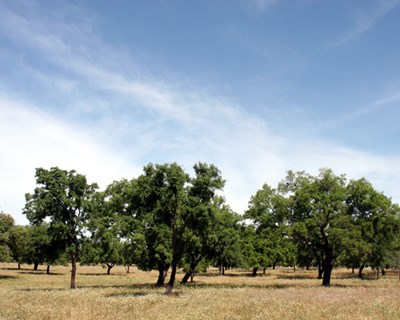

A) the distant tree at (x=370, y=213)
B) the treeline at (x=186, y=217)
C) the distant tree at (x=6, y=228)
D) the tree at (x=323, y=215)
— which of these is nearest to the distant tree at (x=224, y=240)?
the treeline at (x=186, y=217)

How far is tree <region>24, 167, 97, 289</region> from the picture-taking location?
36844 millimetres

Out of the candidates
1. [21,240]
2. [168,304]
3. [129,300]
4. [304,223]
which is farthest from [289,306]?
[21,240]

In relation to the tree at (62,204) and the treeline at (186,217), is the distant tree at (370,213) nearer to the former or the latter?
the treeline at (186,217)

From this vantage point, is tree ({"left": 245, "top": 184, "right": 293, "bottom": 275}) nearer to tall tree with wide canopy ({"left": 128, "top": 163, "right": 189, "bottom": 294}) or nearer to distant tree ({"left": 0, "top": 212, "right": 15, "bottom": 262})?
tall tree with wide canopy ({"left": 128, "top": 163, "right": 189, "bottom": 294})

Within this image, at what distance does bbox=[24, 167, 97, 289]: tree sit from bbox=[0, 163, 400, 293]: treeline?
10 cm

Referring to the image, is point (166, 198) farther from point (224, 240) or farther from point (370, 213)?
point (370, 213)

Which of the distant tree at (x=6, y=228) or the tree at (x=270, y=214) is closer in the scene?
the tree at (x=270, y=214)

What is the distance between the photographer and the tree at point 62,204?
36.8 m

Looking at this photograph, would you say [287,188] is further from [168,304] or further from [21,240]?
[21,240]

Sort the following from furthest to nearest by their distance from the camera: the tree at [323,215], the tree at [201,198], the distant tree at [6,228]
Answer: the distant tree at [6,228], the tree at [323,215], the tree at [201,198]

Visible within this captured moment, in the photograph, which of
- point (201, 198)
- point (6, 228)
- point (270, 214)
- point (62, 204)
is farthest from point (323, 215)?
point (6, 228)

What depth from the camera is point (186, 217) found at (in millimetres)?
31906

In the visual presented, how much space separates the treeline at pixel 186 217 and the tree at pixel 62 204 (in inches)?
3.8

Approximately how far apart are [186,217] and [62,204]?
14316 mm
